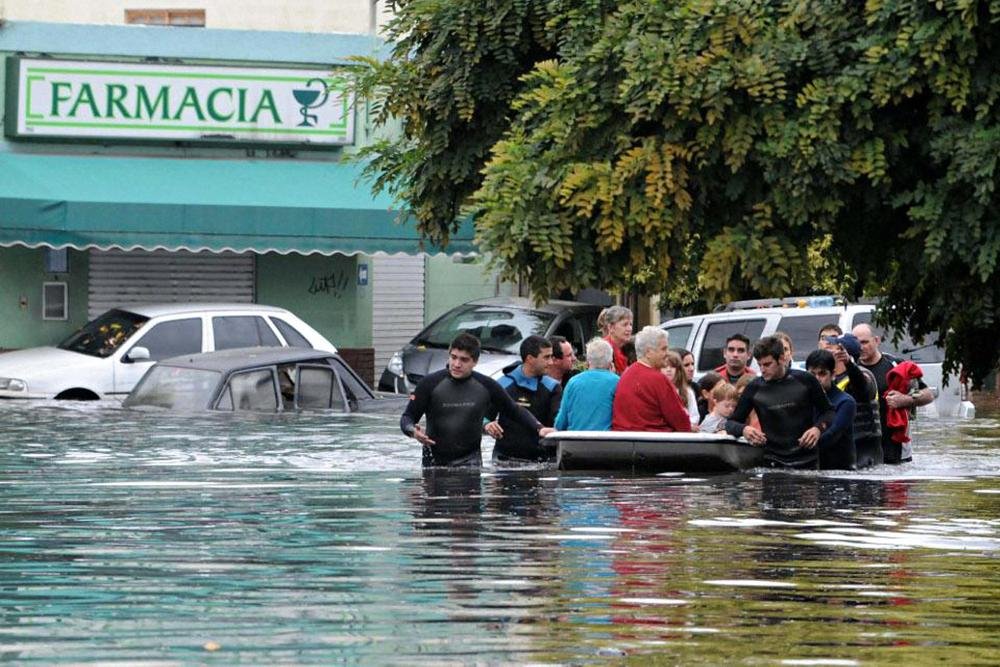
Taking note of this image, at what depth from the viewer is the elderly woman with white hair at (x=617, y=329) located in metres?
17.7

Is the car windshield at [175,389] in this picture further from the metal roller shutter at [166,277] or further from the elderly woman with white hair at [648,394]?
the metal roller shutter at [166,277]

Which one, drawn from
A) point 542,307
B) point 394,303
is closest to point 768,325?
point 542,307

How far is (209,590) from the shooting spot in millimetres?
9852

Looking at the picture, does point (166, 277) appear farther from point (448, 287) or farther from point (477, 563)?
point (477, 563)

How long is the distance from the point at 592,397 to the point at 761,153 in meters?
2.56

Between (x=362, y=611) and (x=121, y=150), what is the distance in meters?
23.7

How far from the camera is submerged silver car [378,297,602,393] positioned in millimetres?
28016

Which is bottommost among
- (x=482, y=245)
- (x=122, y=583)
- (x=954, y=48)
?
(x=122, y=583)

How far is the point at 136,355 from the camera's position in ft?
82.5

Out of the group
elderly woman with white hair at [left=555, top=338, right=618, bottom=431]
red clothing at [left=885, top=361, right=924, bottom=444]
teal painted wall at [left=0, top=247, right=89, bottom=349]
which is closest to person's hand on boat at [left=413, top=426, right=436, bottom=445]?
elderly woman with white hair at [left=555, top=338, right=618, bottom=431]

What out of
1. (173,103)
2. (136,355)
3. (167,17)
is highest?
(167,17)

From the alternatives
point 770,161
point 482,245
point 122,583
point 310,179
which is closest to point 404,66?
point 482,245

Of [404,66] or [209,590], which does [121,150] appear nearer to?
[404,66]

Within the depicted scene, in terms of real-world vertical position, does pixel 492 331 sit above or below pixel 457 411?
above
